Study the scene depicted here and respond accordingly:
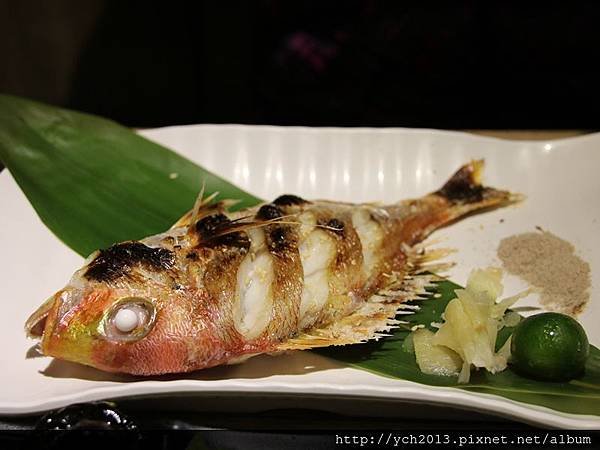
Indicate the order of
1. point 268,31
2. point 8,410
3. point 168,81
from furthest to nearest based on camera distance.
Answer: point 168,81 → point 268,31 → point 8,410

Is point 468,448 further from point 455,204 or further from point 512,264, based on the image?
point 455,204

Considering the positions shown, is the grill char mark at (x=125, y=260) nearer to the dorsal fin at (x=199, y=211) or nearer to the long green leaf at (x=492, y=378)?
the dorsal fin at (x=199, y=211)

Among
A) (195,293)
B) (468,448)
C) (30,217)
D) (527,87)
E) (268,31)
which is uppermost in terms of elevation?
(268,31)

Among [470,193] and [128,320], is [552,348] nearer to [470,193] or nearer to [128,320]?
[470,193]

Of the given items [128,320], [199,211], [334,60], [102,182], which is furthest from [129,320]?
[334,60]

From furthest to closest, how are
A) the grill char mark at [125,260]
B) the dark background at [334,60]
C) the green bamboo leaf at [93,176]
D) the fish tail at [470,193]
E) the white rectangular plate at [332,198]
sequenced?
the dark background at [334,60] < the fish tail at [470,193] < the green bamboo leaf at [93,176] < the grill char mark at [125,260] < the white rectangular plate at [332,198]

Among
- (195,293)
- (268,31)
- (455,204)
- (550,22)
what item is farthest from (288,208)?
(550,22)

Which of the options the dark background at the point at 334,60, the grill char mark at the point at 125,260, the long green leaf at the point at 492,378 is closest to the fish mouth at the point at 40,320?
the grill char mark at the point at 125,260
